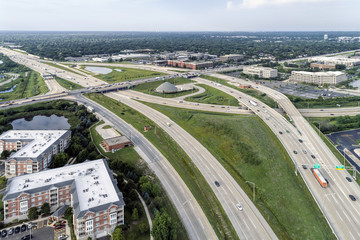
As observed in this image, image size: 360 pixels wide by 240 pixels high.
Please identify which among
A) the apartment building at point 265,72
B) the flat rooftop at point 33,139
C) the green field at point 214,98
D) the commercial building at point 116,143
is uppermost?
the apartment building at point 265,72

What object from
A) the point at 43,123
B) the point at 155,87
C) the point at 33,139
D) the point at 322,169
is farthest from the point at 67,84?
the point at 322,169

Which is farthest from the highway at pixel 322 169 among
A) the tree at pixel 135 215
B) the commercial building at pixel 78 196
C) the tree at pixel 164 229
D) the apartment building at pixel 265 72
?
the apartment building at pixel 265 72

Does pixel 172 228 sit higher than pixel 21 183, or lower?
lower

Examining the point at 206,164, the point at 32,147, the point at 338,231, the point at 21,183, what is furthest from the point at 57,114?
the point at 338,231

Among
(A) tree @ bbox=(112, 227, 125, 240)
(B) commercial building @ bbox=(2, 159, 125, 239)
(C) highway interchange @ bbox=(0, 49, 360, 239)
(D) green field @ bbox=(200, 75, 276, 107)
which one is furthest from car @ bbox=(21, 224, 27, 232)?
(D) green field @ bbox=(200, 75, 276, 107)

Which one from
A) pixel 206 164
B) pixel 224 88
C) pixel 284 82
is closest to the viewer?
pixel 206 164

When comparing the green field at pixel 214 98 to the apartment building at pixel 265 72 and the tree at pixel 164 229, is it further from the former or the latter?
the tree at pixel 164 229

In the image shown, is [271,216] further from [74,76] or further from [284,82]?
[74,76]

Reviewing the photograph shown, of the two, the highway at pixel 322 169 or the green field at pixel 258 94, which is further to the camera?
the green field at pixel 258 94
